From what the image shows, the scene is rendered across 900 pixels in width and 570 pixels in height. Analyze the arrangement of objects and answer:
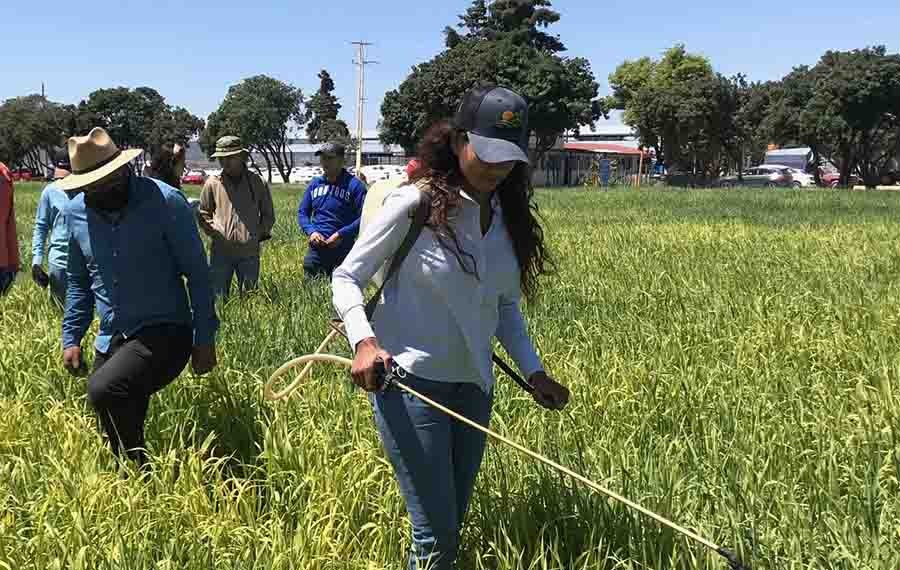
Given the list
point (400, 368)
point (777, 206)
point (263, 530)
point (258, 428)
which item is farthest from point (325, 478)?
point (777, 206)

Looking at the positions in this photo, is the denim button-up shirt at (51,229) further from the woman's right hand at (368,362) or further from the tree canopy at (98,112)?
the tree canopy at (98,112)

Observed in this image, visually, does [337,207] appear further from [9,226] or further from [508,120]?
[508,120]

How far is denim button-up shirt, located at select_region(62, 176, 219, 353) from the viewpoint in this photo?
2.97 m

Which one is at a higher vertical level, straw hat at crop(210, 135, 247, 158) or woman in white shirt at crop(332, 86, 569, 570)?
straw hat at crop(210, 135, 247, 158)

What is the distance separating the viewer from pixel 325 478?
2996mm

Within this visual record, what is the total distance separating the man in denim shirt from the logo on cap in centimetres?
310

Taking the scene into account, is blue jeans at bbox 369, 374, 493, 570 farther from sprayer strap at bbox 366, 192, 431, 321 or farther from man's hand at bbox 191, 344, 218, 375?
man's hand at bbox 191, 344, 218, 375

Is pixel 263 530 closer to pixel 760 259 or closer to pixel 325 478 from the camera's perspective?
pixel 325 478

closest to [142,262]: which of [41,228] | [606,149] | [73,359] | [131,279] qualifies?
[131,279]

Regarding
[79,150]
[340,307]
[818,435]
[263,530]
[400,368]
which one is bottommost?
[263,530]

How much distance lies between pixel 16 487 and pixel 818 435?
2.99m

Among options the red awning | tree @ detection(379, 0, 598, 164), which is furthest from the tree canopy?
the red awning

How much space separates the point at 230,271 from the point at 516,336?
→ 4293 mm

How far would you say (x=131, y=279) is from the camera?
118 inches
